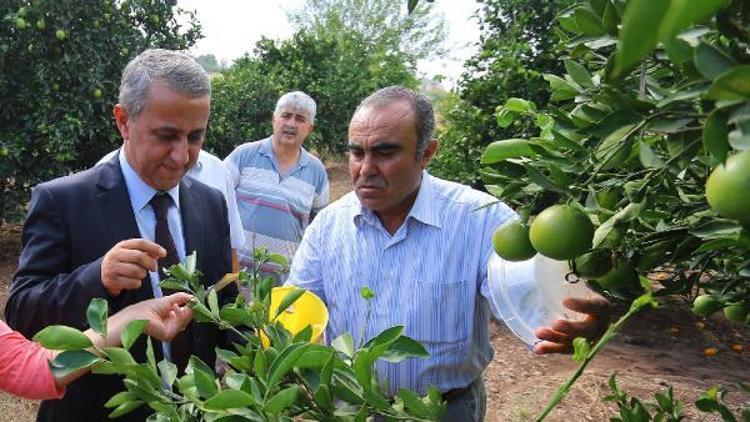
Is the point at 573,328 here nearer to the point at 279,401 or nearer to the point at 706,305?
the point at 706,305

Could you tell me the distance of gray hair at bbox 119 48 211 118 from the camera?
1.69 meters

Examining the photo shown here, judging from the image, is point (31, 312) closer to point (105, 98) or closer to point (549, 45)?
point (549, 45)

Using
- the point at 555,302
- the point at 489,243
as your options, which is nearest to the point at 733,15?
the point at 555,302

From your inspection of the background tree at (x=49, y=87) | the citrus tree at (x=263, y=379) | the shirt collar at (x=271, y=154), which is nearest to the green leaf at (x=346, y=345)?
the citrus tree at (x=263, y=379)

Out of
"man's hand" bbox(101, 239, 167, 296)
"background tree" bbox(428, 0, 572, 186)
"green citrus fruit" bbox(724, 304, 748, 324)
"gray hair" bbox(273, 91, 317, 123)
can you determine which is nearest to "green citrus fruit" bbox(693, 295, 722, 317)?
"green citrus fruit" bbox(724, 304, 748, 324)

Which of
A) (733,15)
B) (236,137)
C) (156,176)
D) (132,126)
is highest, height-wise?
(733,15)

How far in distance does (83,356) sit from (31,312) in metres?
0.90

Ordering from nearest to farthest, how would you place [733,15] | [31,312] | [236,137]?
[733,15]
[31,312]
[236,137]

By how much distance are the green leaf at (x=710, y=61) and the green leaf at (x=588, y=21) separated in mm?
177

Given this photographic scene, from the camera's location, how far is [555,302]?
1.62 m

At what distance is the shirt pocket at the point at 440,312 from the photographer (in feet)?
6.42

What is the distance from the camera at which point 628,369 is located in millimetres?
4430

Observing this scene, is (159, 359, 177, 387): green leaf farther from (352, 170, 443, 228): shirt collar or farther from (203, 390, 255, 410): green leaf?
(352, 170, 443, 228): shirt collar

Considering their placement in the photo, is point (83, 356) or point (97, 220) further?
point (97, 220)
